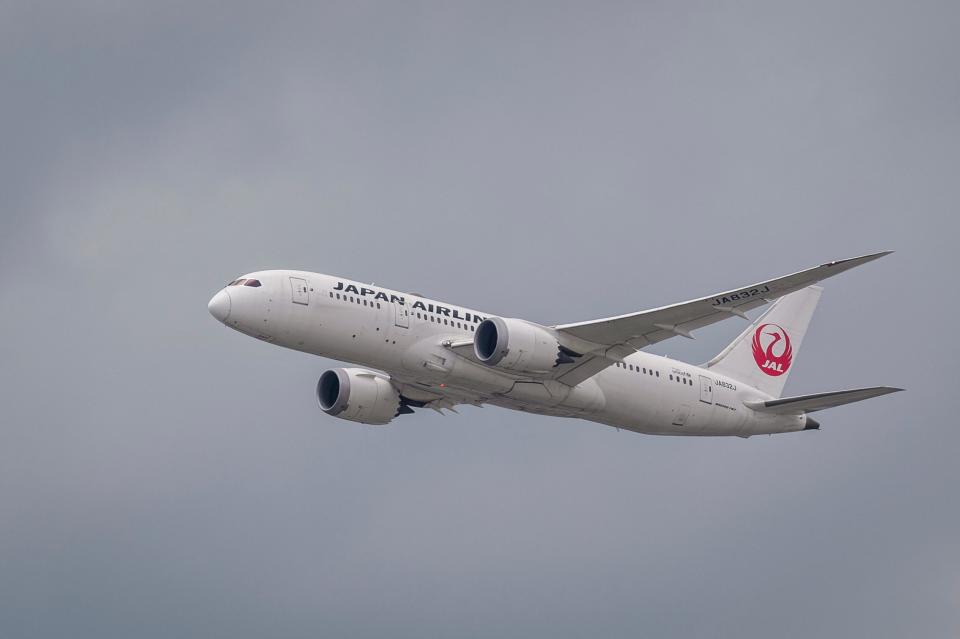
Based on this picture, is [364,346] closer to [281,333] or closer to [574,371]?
[281,333]

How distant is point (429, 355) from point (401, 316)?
1.79m

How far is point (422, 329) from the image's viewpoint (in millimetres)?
53531

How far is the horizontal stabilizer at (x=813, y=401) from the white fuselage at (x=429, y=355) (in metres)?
2.51

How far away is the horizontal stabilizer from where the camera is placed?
2184 inches

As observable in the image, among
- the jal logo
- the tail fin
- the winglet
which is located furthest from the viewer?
the jal logo

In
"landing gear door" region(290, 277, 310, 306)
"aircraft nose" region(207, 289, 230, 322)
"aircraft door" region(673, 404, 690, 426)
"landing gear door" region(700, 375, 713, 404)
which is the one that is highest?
"landing gear door" region(700, 375, 713, 404)

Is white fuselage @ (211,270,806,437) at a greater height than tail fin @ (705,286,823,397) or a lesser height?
lesser

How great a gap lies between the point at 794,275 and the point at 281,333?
18.1 m

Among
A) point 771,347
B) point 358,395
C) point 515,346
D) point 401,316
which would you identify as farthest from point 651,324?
point 771,347

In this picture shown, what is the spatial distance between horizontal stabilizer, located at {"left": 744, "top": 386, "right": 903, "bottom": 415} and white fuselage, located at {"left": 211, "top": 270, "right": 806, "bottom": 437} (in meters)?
2.51

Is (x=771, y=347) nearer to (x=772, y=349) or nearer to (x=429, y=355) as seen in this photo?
(x=772, y=349)

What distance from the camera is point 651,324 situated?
2131 inches

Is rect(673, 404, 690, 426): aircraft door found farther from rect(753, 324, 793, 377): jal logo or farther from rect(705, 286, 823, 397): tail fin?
rect(753, 324, 793, 377): jal logo

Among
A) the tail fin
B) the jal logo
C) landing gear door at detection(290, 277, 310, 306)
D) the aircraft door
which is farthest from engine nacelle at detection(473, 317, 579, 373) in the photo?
the jal logo
